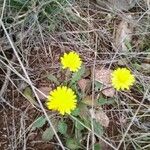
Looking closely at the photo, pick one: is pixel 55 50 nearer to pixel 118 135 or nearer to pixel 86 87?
pixel 86 87

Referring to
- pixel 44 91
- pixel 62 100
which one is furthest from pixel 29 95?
pixel 62 100

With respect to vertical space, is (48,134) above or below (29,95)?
below

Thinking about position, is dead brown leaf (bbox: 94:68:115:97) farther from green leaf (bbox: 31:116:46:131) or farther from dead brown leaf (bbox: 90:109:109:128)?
green leaf (bbox: 31:116:46:131)

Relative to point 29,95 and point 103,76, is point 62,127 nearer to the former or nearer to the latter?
point 29,95

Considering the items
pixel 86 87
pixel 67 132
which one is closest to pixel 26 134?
pixel 67 132

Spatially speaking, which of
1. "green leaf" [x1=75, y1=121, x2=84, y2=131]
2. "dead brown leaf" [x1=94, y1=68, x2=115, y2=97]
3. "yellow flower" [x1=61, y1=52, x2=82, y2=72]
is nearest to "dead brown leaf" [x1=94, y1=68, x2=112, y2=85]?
"dead brown leaf" [x1=94, y1=68, x2=115, y2=97]

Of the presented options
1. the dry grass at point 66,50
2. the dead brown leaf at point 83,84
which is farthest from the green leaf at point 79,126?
the dead brown leaf at point 83,84

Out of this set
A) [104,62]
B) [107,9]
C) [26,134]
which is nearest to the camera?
[26,134]
